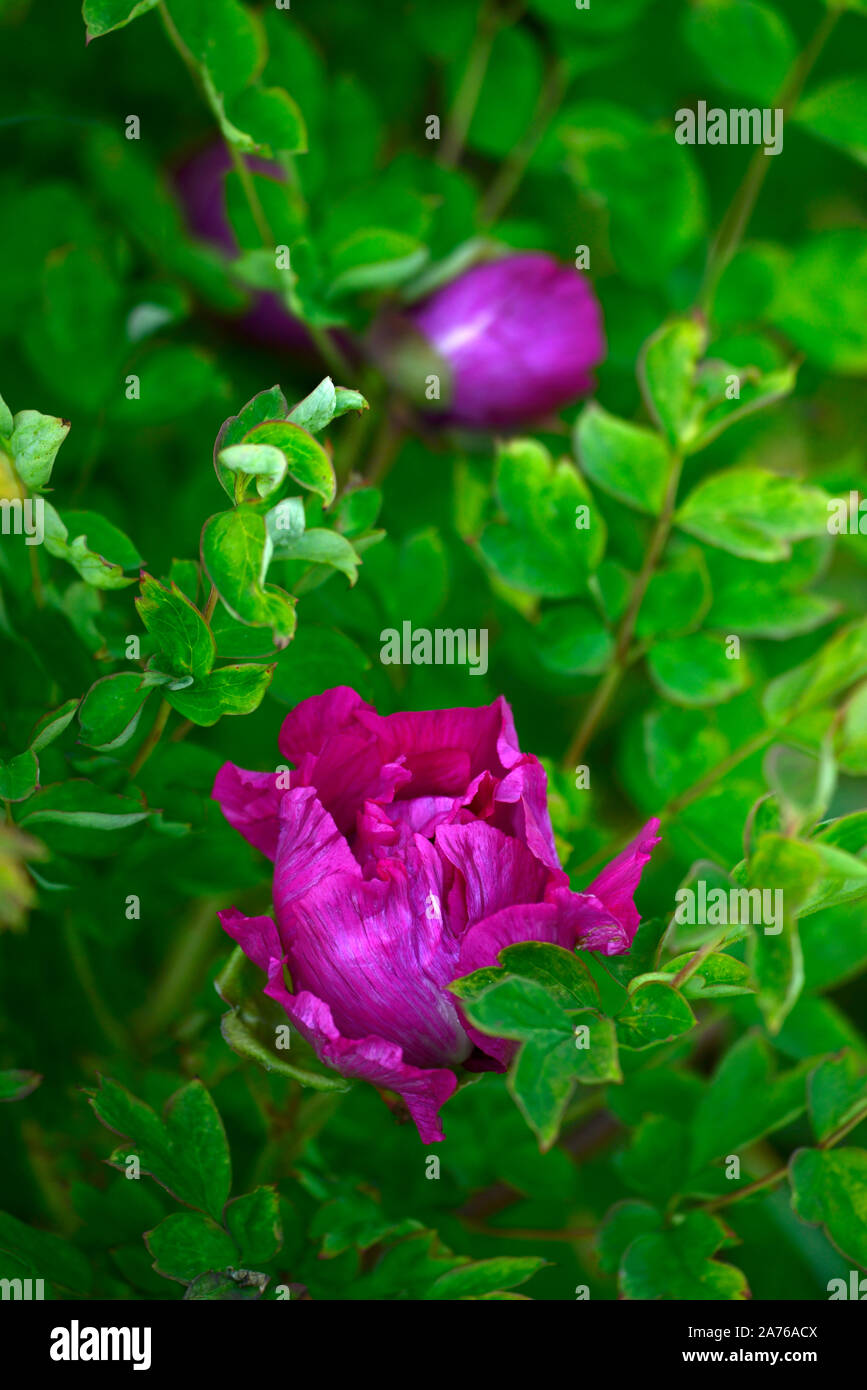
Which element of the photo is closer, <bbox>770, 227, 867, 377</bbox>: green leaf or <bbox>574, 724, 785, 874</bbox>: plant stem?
<bbox>574, 724, 785, 874</bbox>: plant stem

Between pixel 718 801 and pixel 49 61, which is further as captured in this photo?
pixel 49 61

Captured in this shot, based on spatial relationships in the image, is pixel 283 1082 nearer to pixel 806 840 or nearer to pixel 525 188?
pixel 806 840

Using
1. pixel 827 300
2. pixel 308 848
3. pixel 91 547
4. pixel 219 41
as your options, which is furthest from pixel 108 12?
pixel 827 300

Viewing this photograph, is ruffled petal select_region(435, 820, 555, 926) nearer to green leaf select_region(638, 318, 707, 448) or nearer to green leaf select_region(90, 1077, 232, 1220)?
green leaf select_region(90, 1077, 232, 1220)

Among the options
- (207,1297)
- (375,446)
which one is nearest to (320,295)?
(375,446)

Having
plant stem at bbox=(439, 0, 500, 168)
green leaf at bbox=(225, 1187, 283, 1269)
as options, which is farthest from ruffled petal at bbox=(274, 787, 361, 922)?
plant stem at bbox=(439, 0, 500, 168)

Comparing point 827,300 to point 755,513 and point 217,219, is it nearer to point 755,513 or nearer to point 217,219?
point 755,513

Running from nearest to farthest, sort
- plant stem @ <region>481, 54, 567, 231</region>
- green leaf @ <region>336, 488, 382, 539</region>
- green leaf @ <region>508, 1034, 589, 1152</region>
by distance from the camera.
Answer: green leaf @ <region>508, 1034, 589, 1152</region> < green leaf @ <region>336, 488, 382, 539</region> < plant stem @ <region>481, 54, 567, 231</region>

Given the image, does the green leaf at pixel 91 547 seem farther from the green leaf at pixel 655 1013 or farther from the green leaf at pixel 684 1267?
the green leaf at pixel 684 1267
